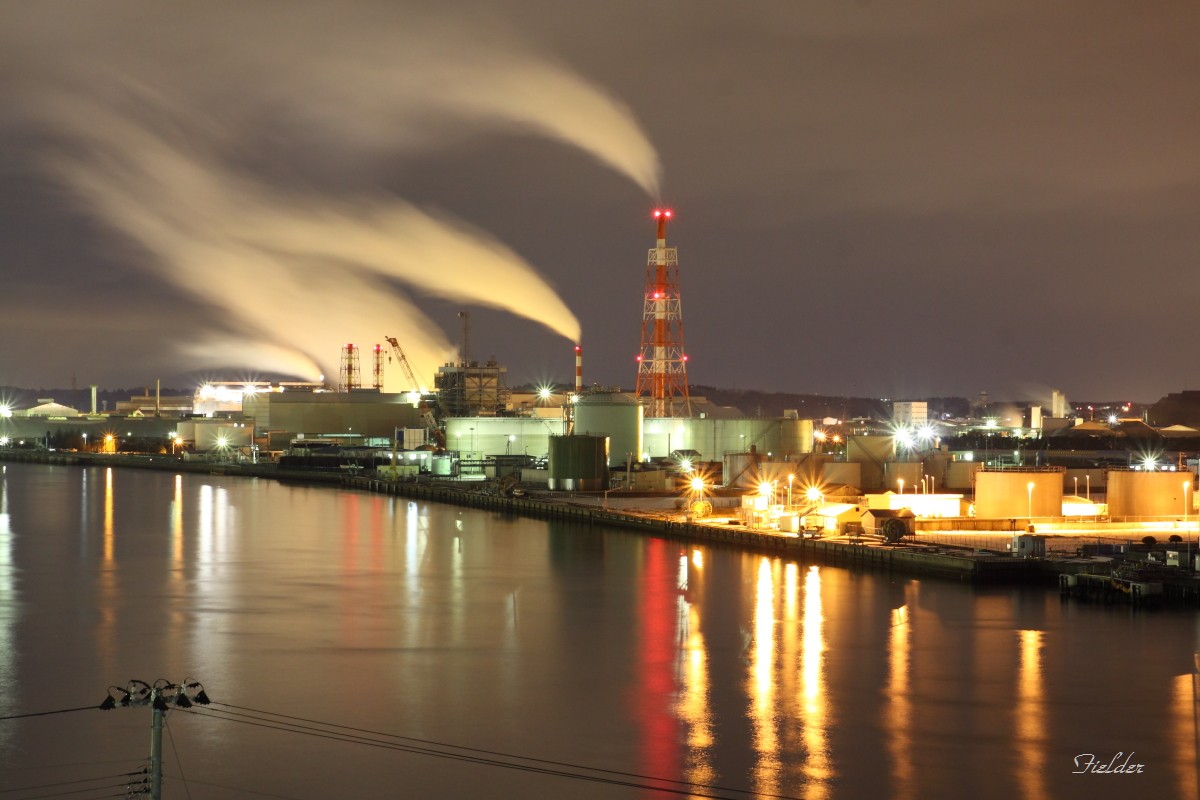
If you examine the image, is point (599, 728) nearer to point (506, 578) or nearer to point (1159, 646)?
point (1159, 646)

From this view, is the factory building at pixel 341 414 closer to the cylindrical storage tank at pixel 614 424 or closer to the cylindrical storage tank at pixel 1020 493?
the cylindrical storage tank at pixel 614 424

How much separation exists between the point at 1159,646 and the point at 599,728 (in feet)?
18.1

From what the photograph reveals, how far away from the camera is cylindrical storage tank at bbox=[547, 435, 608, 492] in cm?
2708

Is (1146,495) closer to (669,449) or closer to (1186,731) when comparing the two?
(1186,731)

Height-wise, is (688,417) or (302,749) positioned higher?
(688,417)

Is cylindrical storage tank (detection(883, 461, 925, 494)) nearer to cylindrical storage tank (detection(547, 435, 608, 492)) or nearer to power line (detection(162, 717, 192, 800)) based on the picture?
cylindrical storage tank (detection(547, 435, 608, 492))

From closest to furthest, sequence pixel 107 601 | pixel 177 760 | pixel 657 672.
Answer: pixel 177 760 → pixel 657 672 → pixel 107 601

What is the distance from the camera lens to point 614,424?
2870 cm

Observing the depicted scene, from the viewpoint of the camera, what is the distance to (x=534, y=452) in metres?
33.3

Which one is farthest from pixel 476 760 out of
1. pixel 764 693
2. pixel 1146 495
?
pixel 1146 495

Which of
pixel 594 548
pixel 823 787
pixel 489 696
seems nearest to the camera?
pixel 823 787

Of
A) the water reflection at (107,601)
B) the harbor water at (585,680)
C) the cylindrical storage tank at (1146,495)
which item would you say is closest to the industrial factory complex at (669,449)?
the cylindrical storage tank at (1146,495)

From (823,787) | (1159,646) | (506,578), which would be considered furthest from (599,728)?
(506,578)

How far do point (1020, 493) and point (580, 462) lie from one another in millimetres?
11586
